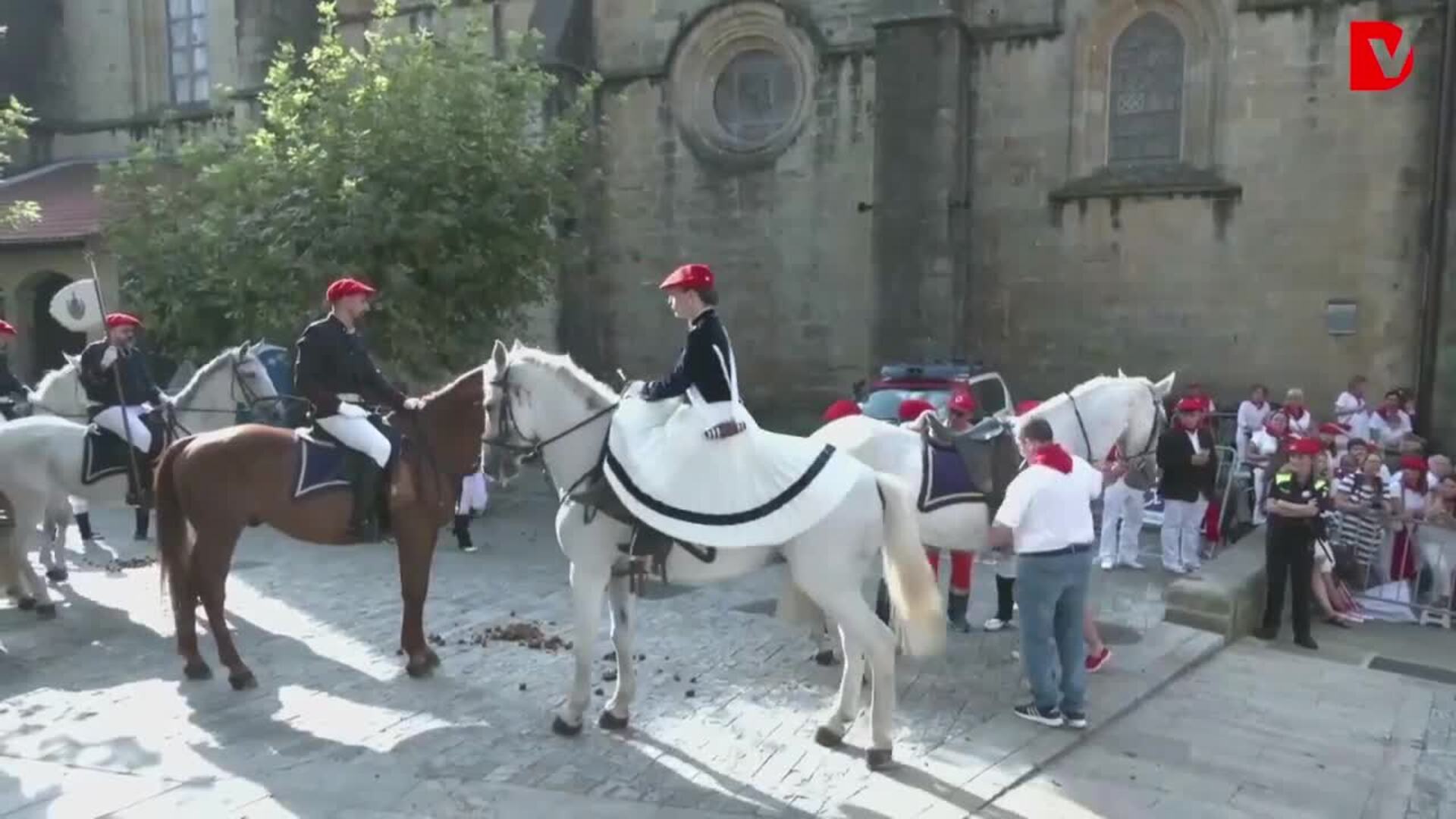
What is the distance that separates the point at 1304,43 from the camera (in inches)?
628

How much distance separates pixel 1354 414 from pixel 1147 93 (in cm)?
609

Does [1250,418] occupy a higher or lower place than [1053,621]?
higher

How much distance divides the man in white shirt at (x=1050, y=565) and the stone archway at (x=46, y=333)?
22614 millimetres

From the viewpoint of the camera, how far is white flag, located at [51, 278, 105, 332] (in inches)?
385

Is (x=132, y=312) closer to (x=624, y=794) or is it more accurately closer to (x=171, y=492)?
(x=171, y=492)

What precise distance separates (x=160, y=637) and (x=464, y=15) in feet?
45.4

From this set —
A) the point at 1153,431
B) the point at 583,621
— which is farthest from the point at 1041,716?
the point at 1153,431

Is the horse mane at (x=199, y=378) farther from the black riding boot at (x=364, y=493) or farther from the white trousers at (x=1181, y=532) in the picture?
the white trousers at (x=1181, y=532)

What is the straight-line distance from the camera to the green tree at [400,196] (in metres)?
12.6

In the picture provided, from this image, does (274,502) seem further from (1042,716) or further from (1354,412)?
(1354,412)

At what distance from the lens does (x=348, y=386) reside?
6930mm

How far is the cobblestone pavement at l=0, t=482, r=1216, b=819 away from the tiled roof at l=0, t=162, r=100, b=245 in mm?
14468

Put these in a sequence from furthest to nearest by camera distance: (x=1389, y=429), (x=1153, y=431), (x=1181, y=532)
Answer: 1. (x=1389, y=429)
2. (x=1181, y=532)
3. (x=1153, y=431)

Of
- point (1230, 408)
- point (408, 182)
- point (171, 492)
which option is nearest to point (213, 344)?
point (408, 182)
